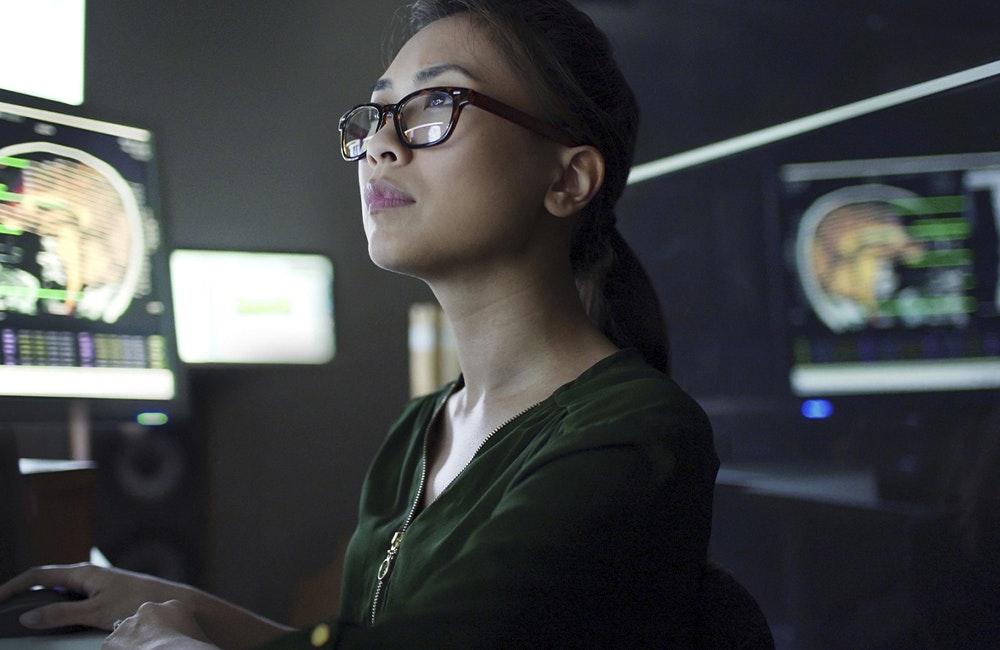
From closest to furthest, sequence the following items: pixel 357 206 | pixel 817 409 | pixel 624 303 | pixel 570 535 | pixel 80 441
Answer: pixel 570 535 < pixel 624 303 < pixel 817 409 < pixel 80 441 < pixel 357 206

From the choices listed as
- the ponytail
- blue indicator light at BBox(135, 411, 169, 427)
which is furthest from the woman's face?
blue indicator light at BBox(135, 411, 169, 427)

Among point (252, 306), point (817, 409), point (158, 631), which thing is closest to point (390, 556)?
point (158, 631)

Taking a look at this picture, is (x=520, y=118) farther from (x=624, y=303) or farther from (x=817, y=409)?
(x=817, y=409)

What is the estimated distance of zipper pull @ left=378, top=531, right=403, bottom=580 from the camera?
1.08 meters

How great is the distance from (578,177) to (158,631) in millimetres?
760

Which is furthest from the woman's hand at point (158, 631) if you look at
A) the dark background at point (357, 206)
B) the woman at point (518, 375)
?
the dark background at point (357, 206)

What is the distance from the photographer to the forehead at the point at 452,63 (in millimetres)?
1155

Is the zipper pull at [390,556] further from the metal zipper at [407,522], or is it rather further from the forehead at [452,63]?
the forehead at [452,63]

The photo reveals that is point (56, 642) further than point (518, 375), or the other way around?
point (518, 375)

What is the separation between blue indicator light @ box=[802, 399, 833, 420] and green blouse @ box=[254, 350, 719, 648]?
1.98 feet

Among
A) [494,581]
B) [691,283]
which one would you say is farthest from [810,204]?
[494,581]

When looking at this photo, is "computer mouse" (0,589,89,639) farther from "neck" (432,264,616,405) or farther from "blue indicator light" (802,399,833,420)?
"blue indicator light" (802,399,833,420)

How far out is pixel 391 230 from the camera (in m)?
1.12

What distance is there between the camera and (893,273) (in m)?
1.40
